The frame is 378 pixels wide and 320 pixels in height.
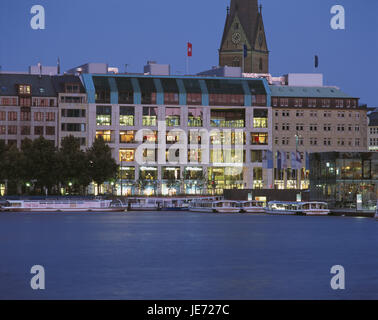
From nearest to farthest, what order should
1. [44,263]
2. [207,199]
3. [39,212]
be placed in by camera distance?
[44,263], [39,212], [207,199]

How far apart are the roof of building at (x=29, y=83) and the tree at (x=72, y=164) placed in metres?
30.5

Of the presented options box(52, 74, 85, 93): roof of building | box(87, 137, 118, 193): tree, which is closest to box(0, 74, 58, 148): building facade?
box(52, 74, 85, 93): roof of building

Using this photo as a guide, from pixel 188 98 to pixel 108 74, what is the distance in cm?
1784

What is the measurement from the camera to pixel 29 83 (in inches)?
7470

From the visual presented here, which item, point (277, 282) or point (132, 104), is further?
point (132, 104)

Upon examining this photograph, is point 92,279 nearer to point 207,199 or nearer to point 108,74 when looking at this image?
point 207,199

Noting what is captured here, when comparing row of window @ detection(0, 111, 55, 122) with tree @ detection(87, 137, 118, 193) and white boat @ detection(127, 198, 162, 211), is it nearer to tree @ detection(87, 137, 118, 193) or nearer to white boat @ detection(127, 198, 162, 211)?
white boat @ detection(127, 198, 162, 211)

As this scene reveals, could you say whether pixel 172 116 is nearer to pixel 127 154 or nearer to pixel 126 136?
pixel 126 136

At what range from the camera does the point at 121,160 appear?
625 ft

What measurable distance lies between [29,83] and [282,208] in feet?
205

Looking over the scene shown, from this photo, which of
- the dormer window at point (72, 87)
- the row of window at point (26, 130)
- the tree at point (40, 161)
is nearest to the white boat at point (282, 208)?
the tree at point (40, 161)

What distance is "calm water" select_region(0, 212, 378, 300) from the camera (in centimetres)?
5019

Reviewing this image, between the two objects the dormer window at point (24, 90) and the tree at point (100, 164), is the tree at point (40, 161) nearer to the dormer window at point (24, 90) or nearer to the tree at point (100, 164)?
the tree at point (100, 164)

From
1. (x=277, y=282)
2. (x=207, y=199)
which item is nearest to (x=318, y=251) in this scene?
(x=277, y=282)
